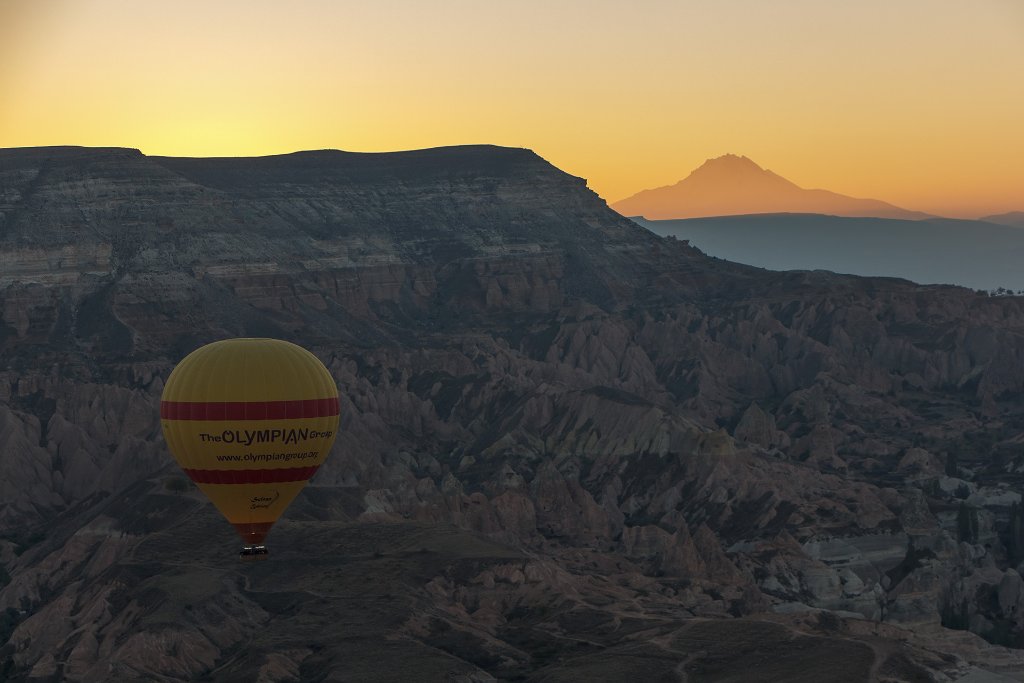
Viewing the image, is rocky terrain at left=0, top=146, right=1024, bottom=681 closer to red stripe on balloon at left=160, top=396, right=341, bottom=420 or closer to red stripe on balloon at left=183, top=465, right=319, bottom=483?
red stripe on balloon at left=183, top=465, right=319, bottom=483

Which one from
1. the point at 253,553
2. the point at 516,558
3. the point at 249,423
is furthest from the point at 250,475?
the point at 516,558

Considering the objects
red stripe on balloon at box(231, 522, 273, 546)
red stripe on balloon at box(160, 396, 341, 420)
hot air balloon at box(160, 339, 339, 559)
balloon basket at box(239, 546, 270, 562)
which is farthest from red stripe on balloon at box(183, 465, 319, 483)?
balloon basket at box(239, 546, 270, 562)

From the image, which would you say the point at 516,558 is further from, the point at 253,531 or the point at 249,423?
the point at 249,423

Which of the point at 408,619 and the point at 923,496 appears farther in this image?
the point at 923,496

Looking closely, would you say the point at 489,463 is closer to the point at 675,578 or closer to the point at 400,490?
the point at 400,490

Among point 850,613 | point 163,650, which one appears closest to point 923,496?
point 850,613
